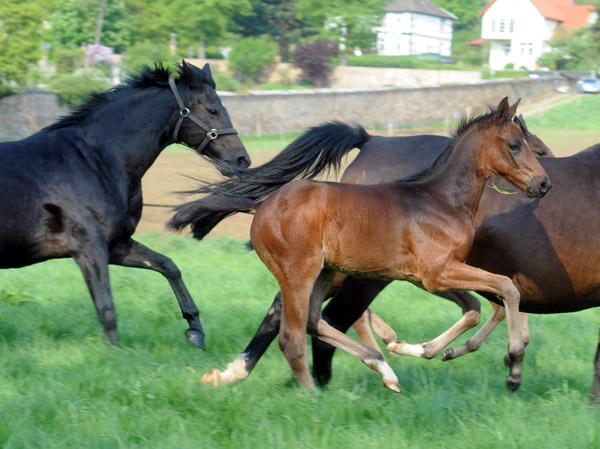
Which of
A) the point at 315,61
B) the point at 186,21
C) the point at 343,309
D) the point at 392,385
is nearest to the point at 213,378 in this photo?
the point at 343,309

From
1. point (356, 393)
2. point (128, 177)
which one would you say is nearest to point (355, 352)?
point (356, 393)

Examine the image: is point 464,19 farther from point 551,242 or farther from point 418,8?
point 551,242

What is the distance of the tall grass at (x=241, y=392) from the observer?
13.7ft

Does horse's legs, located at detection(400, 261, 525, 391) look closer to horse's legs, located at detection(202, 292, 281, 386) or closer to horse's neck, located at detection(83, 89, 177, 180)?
horse's legs, located at detection(202, 292, 281, 386)

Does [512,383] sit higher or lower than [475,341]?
higher

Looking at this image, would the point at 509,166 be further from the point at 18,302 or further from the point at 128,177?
the point at 18,302

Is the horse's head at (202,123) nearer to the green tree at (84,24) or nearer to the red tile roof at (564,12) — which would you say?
the green tree at (84,24)

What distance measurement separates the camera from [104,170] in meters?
6.44

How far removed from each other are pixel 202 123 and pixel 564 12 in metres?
96.1

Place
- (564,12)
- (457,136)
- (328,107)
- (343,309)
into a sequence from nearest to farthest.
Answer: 1. (457,136)
2. (343,309)
3. (328,107)
4. (564,12)

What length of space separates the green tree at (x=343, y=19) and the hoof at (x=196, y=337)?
63663mm

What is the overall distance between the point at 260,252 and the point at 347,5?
67.3m

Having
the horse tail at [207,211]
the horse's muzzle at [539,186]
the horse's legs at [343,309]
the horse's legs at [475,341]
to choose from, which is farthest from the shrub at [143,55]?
the horse's muzzle at [539,186]

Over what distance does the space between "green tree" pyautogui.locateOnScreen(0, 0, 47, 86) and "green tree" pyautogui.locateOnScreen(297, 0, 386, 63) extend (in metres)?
35.3
